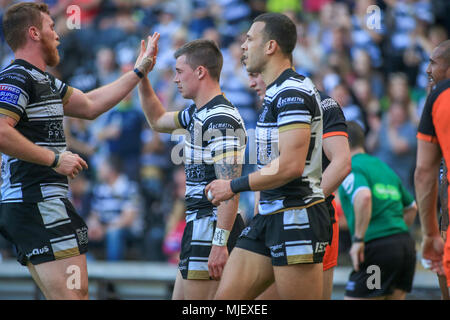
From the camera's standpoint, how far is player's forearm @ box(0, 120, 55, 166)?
4176 millimetres

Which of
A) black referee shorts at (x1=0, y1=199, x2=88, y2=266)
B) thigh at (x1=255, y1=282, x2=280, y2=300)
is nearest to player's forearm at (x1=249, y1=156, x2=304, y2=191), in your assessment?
thigh at (x1=255, y1=282, x2=280, y2=300)

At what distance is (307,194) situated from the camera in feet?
13.3

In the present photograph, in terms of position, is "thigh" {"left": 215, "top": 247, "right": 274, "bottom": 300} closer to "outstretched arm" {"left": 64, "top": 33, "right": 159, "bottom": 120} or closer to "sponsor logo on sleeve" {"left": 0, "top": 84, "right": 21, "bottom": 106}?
"sponsor logo on sleeve" {"left": 0, "top": 84, "right": 21, "bottom": 106}

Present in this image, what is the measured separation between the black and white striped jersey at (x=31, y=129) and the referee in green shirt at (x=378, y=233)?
289cm

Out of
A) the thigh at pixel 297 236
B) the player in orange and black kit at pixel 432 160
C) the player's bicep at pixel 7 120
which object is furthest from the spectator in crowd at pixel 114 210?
the player in orange and black kit at pixel 432 160

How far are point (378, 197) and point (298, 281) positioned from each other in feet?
8.35

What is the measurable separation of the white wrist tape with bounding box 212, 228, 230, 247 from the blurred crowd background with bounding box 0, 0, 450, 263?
435 cm

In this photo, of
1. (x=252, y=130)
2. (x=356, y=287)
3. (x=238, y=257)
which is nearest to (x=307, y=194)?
(x=238, y=257)

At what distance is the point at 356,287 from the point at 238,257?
2.42m

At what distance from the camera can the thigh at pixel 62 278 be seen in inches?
169

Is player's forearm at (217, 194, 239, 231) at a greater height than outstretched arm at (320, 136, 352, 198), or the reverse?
outstretched arm at (320, 136, 352, 198)

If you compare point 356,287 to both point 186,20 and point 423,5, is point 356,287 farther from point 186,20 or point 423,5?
point 186,20

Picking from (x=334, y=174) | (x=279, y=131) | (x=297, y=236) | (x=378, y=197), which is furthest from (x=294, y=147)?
(x=378, y=197)

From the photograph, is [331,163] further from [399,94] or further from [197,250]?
[399,94]
